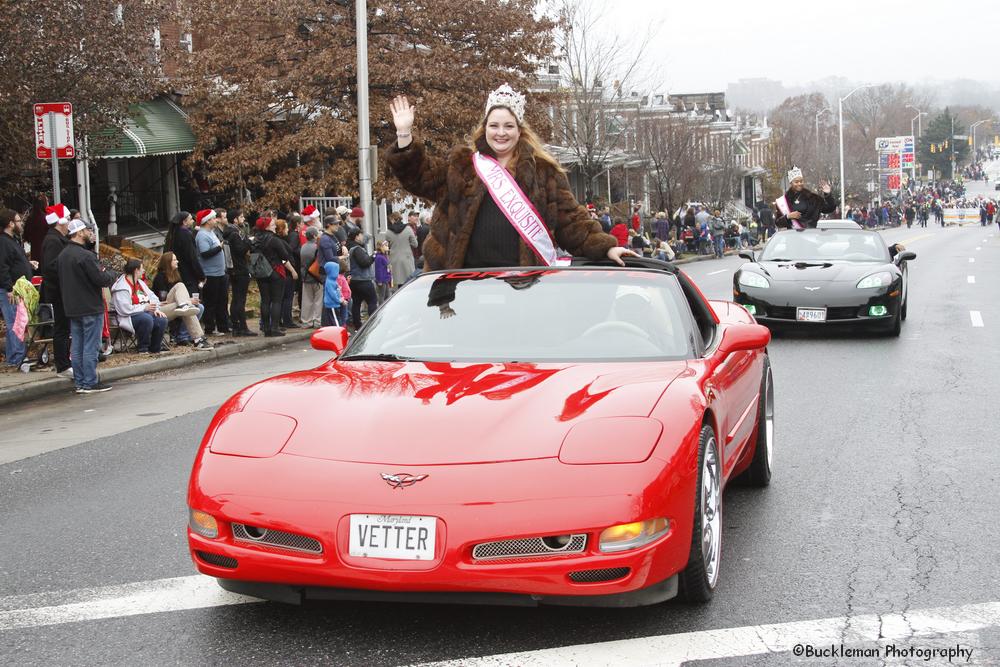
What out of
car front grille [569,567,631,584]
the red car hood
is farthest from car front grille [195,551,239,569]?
car front grille [569,567,631,584]

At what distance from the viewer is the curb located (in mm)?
12398

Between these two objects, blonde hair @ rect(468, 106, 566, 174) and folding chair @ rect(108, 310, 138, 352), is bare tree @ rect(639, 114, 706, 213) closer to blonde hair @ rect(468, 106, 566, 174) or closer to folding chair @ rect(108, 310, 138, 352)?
folding chair @ rect(108, 310, 138, 352)

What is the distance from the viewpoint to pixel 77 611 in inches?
184

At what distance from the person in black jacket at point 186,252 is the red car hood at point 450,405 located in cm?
1200

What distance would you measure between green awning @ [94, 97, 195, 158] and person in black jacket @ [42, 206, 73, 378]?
7531 millimetres

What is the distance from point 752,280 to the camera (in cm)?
1502

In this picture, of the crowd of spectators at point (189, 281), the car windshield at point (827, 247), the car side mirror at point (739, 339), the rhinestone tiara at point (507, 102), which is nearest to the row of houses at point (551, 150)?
the crowd of spectators at point (189, 281)

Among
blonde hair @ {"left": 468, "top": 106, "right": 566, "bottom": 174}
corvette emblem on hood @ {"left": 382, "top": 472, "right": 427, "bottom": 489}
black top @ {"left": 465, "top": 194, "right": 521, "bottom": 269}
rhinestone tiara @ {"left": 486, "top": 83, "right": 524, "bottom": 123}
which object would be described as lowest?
corvette emblem on hood @ {"left": 382, "top": 472, "right": 427, "bottom": 489}

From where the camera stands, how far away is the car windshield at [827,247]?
15.4m

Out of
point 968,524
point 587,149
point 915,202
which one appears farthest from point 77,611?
point 915,202

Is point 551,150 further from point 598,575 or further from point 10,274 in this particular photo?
point 598,575

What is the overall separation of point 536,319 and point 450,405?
3.48 feet

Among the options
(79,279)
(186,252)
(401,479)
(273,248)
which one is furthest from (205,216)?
(401,479)

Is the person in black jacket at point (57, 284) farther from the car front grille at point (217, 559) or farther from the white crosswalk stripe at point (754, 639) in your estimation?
the white crosswalk stripe at point (754, 639)
